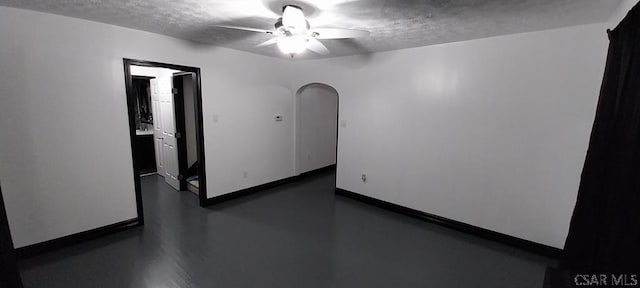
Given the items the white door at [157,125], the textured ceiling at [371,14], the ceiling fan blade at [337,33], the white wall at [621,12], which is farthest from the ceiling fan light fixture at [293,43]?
the white door at [157,125]

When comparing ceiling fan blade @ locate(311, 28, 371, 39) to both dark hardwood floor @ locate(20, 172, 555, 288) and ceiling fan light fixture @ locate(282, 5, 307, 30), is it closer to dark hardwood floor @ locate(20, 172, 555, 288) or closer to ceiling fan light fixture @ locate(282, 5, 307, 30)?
ceiling fan light fixture @ locate(282, 5, 307, 30)

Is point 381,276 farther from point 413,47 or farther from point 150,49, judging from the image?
point 150,49

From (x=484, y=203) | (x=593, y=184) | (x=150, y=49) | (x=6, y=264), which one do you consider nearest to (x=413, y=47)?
(x=484, y=203)

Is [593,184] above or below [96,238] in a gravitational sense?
above

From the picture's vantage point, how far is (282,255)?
2.69m

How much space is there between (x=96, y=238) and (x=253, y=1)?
3.12m

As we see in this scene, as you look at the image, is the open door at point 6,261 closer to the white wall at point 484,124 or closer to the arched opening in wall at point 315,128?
the white wall at point 484,124

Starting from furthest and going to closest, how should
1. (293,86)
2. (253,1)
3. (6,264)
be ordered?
(293,86), (253,1), (6,264)

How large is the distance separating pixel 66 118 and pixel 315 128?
3.89 meters

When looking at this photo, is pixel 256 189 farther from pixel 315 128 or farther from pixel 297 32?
pixel 297 32

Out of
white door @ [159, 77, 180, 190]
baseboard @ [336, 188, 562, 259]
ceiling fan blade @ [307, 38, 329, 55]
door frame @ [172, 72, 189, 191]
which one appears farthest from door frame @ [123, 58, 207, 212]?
baseboard @ [336, 188, 562, 259]

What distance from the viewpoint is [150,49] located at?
311 centimetres

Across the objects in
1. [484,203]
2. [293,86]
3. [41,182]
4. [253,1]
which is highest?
[253,1]

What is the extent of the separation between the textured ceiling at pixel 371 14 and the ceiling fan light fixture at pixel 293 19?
0.08m
